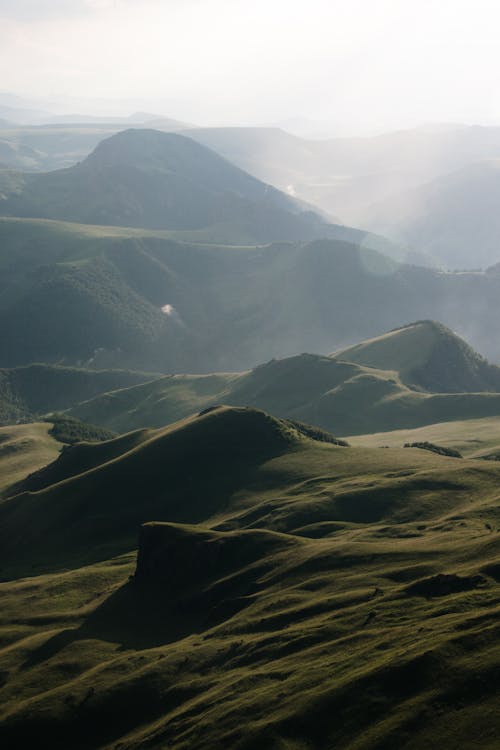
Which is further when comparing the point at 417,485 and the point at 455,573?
the point at 417,485

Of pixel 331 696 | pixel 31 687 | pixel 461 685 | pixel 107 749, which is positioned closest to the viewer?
pixel 461 685

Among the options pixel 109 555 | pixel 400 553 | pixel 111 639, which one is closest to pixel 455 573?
pixel 400 553

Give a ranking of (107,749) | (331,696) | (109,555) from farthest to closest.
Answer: (109,555)
(107,749)
(331,696)

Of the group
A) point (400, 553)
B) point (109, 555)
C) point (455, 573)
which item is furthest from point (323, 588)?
point (109, 555)

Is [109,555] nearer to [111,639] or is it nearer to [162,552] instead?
[162,552]

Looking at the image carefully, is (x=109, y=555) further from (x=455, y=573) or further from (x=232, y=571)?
(x=455, y=573)

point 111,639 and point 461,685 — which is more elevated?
point 461,685
